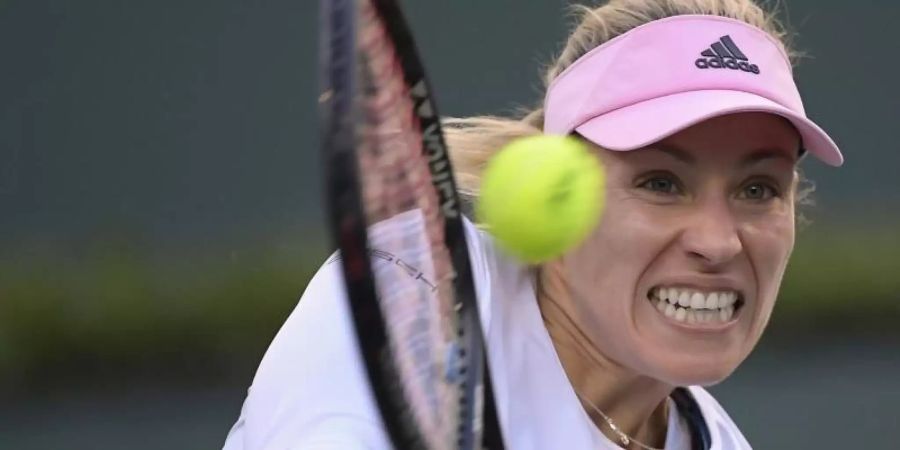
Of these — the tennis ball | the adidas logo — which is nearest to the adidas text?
the adidas logo

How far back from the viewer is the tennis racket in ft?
4.64

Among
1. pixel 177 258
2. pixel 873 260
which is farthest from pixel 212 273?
pixel 873 260

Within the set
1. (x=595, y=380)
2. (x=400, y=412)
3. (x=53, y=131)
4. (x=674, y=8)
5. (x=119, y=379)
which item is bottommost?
(x=119, y=379)

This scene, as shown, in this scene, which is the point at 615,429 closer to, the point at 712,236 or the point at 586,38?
the point at 712,236

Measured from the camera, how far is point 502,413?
1.92 metres

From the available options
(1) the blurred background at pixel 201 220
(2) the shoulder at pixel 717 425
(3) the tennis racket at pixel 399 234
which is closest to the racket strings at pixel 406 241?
(3) the tennis racket at pixel 399 234

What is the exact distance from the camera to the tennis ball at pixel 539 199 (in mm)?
1818

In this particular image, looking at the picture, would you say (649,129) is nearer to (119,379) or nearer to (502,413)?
(502,413)

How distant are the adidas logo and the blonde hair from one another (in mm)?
64

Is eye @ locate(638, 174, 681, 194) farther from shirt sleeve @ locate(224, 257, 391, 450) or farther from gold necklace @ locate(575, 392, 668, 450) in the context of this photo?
shirt sleeve @ locate(224, 257, 391, 450)

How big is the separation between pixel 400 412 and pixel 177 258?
3964 mm

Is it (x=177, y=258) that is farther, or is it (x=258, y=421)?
(x=177, y=258)

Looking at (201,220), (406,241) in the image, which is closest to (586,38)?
(406,241)

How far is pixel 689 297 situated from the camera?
198 centimetres
